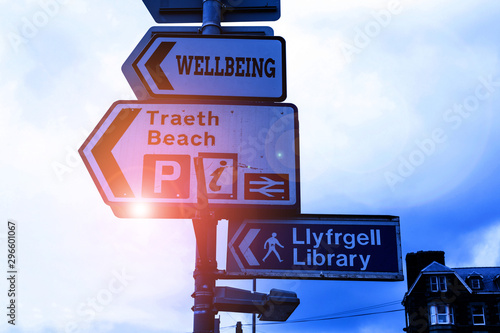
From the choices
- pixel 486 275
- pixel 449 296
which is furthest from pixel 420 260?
pixel 486 275

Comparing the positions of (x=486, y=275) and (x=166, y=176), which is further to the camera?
(x=486, y=275)

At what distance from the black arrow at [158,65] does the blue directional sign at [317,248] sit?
1.34 metres

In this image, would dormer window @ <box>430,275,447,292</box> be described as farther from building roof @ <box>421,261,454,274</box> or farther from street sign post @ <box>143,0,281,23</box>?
street sign post @ <box>143,0,281,23</box>

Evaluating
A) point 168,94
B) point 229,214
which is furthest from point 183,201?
point 168,94

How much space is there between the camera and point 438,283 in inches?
1750

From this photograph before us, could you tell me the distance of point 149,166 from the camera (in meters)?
Answer: 4.17

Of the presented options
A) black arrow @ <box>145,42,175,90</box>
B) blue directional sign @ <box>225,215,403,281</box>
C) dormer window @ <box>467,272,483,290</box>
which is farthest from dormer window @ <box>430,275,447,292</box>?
black arrow @ <box>145,42,175,90</box>

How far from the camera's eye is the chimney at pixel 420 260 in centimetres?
4584

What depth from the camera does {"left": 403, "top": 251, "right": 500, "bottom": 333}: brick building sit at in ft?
140

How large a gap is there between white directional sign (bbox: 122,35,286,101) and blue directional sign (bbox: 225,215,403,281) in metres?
1.14

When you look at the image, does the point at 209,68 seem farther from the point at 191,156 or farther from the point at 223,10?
the point at 191,156

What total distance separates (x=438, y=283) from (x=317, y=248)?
144ft

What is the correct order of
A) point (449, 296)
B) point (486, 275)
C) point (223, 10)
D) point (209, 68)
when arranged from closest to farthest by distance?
1. point (209, 68)
2. point (223, 10)
3. point (449, 296)
4. point (486, 275)

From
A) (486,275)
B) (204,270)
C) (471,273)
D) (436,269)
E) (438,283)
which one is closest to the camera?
(204,270)
